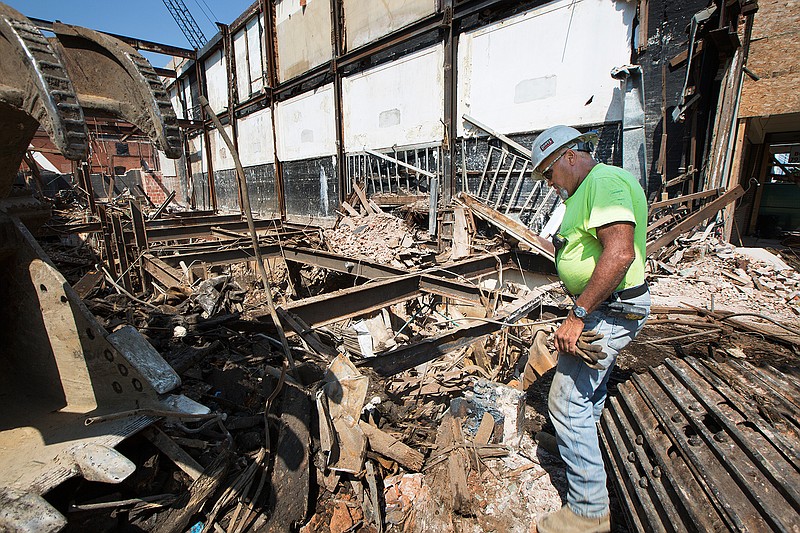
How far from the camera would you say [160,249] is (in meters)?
6.98

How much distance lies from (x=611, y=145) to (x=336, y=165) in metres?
8.20

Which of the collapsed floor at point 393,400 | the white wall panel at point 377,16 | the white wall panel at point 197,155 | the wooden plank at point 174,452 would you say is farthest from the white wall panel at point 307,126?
the wooden plank at point 174,452

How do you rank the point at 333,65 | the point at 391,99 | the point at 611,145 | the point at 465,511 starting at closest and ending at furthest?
the point at 465,511
the point at 611,145
the point at 391,99
the point at 333,65

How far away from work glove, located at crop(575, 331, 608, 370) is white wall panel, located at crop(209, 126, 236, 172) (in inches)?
786

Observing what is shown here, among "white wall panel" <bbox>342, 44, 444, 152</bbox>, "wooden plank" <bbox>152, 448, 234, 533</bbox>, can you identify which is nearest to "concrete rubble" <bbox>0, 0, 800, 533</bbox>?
"wooden plank" <bbox>152, 448, 234, 533</bbox>

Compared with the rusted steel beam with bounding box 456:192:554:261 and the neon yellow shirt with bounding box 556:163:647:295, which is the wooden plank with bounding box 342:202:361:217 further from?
the neon yellow shirt with bounding box 556:163:647:295

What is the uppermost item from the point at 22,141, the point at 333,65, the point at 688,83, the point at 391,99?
the point at 333,65

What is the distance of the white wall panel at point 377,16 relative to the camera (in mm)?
9281

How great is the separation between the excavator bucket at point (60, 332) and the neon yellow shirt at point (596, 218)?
1799 mm

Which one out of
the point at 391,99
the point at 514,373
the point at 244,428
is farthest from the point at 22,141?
the point at 391,99

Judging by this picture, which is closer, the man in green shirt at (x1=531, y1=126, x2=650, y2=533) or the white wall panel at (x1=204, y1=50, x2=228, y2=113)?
the man in green shirt at (x1=531, y1=126, x2=650, y2=533)

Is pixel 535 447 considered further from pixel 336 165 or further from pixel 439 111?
pixel 336 165

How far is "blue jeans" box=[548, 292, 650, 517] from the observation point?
6.23 ft

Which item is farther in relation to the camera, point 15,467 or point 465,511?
point 465,511
